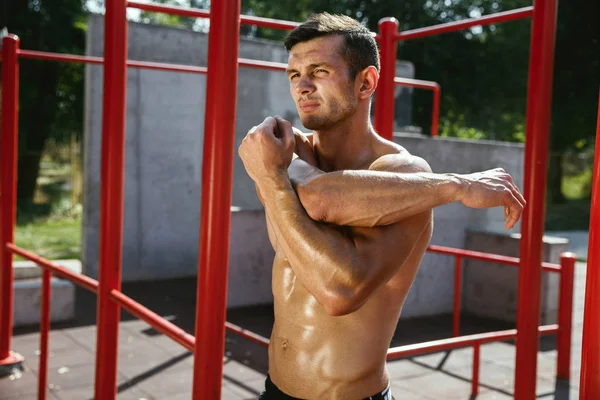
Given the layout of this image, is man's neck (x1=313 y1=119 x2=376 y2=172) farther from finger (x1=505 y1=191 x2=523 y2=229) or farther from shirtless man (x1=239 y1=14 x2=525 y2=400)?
finger (x1=505 y1=191 x2=523 y2=229)

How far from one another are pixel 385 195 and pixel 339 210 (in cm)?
10

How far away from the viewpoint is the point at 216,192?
1.55 meters

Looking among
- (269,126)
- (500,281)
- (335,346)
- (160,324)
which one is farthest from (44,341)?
(500,281)

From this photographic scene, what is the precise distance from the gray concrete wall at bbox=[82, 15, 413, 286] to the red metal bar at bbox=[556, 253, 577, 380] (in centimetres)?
449

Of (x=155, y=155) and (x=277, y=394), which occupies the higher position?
(x=155, y=155)

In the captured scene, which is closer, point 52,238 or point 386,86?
point 386,86

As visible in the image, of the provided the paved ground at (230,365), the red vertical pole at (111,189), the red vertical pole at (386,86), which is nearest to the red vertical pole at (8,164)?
the paved ground at (230,365)

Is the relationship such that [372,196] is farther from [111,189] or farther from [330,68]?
[111,189]

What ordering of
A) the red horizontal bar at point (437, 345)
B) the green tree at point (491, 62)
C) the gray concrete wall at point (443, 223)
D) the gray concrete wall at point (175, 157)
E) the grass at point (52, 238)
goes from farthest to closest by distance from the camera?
the green tree at point (491, 62) < the grass at point (52, 238) < the gray concrete wall at point (175, 157) < the gray concrete wall at point (443, 223) < the red horizontal bar at point (437, 345)

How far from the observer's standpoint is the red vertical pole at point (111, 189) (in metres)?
2.32

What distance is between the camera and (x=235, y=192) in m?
8.38

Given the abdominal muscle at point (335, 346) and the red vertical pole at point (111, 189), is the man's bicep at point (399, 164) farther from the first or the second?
the red vertical pole at point (111, 189)

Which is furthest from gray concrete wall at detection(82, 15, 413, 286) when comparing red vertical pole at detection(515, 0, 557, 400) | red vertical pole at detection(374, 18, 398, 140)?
red vertical pole at detection(515, 0, 557, 400)

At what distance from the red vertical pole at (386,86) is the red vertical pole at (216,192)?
160 cm
